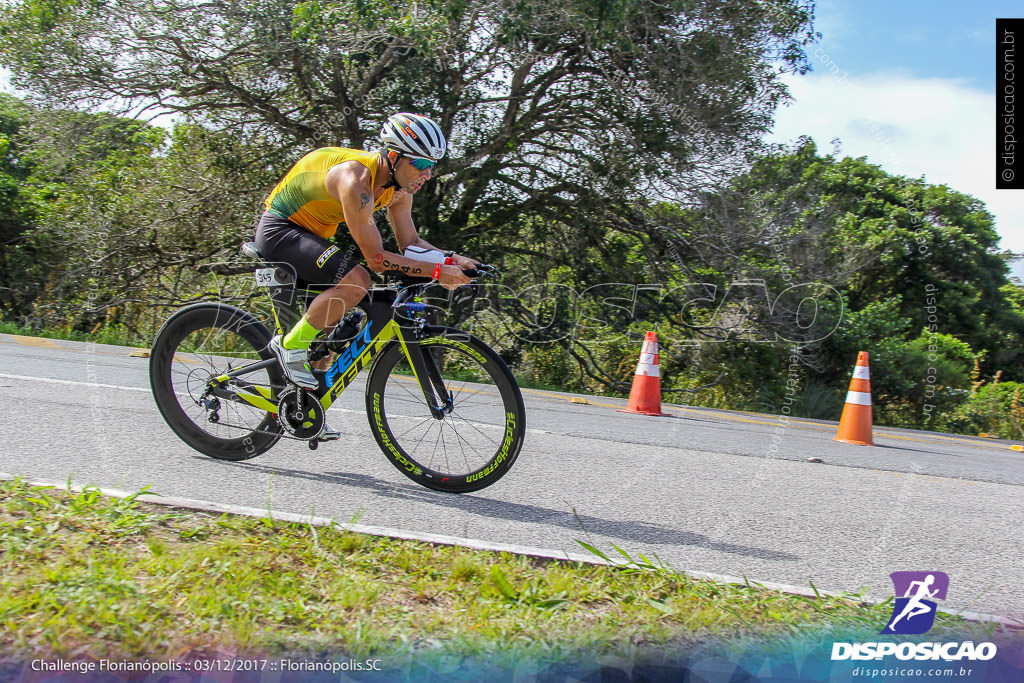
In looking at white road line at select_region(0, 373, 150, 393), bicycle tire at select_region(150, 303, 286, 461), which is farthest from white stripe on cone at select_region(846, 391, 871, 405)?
white road line at select_region(0, 373, 150, 393)

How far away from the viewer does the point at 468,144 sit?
1435 centimetres

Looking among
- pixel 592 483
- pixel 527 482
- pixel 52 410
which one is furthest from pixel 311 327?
pixel 52 410

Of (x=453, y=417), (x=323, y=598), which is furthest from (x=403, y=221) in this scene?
(x=323, y=598)

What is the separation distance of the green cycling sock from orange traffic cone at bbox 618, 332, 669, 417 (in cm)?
565

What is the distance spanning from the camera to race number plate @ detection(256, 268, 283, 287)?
438cm

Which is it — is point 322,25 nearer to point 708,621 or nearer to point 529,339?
point 529,339

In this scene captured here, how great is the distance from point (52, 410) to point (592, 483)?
12.5 ft

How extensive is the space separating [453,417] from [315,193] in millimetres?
1422

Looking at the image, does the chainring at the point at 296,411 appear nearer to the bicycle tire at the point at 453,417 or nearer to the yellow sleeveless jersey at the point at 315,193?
the bicycle tire at the point at 453,417

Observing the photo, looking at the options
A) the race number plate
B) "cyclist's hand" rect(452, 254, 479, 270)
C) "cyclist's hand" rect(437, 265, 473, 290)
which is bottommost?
the race number plate

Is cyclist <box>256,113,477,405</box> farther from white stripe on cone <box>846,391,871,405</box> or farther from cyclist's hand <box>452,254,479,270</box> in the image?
white stripe on cone <box>846,391,871,405</box>

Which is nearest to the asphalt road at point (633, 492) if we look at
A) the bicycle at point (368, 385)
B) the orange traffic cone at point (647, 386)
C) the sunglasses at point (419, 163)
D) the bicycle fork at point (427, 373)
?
the bicycle at point (368, 385)

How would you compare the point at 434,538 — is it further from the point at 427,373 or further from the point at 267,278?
the point at 267,278

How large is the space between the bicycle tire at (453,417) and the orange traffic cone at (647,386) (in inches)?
208
